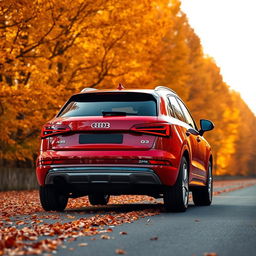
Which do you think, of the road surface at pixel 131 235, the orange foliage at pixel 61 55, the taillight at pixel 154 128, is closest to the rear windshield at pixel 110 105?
the taillight at pixel 154 128

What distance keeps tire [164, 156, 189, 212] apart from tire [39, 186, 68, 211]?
1.76 metres

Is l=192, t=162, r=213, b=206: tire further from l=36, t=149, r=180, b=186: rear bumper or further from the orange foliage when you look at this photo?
the orange foliage

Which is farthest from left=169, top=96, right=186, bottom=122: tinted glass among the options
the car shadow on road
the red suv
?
the car shadow on road

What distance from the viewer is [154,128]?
9.73m

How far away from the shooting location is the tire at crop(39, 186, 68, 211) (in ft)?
34.7

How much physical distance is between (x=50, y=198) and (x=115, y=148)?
1638mm

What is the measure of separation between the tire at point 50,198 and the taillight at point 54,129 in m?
0.96

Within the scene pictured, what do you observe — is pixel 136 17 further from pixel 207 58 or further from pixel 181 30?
pixel 207 58

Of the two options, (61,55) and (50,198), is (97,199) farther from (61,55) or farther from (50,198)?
(61,55)

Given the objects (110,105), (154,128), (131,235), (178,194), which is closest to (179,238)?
(131,235)

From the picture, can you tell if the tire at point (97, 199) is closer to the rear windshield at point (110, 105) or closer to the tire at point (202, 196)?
the tire at point (202, 196)

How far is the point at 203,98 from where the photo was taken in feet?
131

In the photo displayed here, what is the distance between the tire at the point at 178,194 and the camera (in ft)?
33.5

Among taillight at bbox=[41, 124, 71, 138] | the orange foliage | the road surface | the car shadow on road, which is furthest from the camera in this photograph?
the orange foliage
